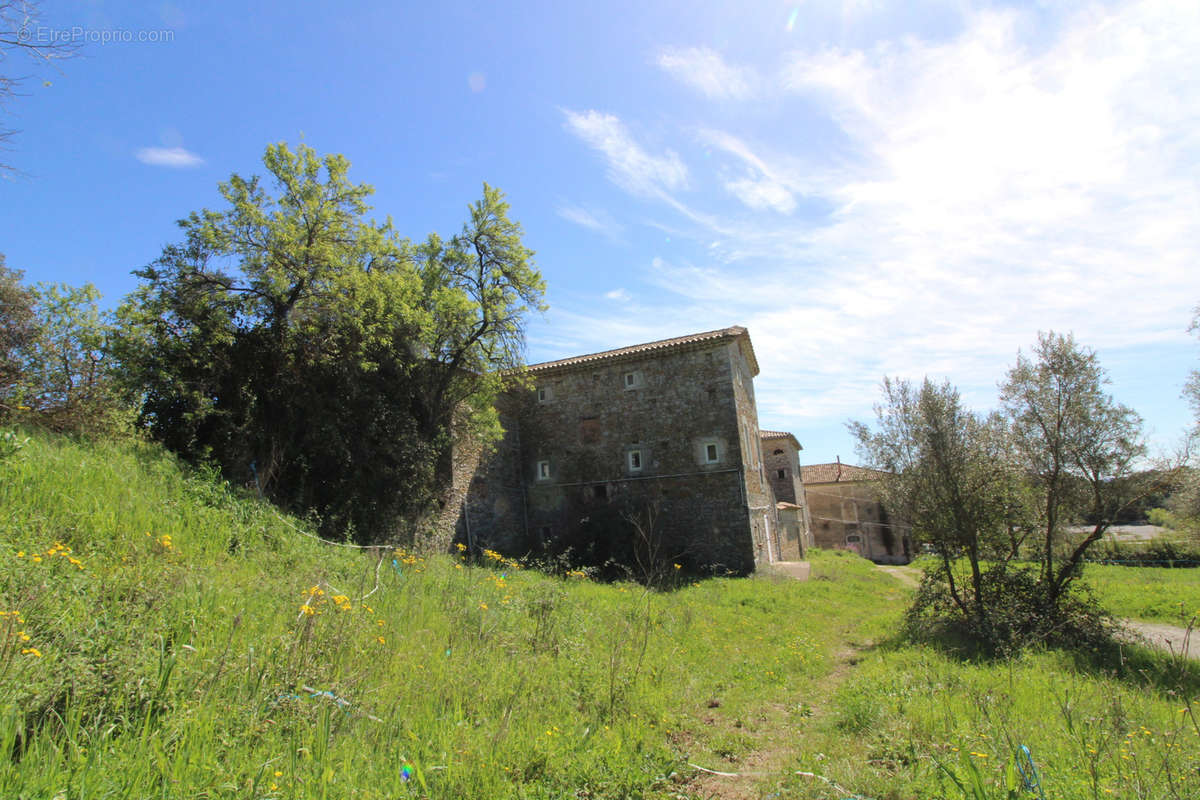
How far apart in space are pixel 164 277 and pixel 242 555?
24.3ft

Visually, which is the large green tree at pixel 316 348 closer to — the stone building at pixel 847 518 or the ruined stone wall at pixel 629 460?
the ruined stone wall at pixel 629 460

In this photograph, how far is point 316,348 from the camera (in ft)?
41.4

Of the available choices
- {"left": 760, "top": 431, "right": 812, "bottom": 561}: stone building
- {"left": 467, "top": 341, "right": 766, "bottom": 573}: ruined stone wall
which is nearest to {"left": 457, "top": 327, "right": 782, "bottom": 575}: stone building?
{"left": 467, "top": 341, "right": 766, "bottom": 573}: ruined stone wall

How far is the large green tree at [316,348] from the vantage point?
11133 mm

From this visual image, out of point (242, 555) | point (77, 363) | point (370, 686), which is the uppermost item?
point (77, 363)

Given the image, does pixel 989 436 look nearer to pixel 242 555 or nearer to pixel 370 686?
pixel 370 686

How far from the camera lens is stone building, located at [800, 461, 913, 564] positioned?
3603 cm

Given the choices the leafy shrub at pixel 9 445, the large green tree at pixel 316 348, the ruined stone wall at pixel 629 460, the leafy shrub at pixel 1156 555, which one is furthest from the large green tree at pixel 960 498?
the leafy shrub at pixel 1156 555

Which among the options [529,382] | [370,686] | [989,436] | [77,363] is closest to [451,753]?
[370,686]

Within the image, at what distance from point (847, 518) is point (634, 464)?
23.2 metres

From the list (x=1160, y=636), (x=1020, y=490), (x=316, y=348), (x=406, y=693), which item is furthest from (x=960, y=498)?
(x=316, y=348)

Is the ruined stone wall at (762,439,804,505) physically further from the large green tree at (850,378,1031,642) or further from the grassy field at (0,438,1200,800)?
the grassy field at (0,438,1200,800)

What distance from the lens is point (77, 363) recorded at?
47.5 ft

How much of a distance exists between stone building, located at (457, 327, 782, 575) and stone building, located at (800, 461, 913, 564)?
16.7m
